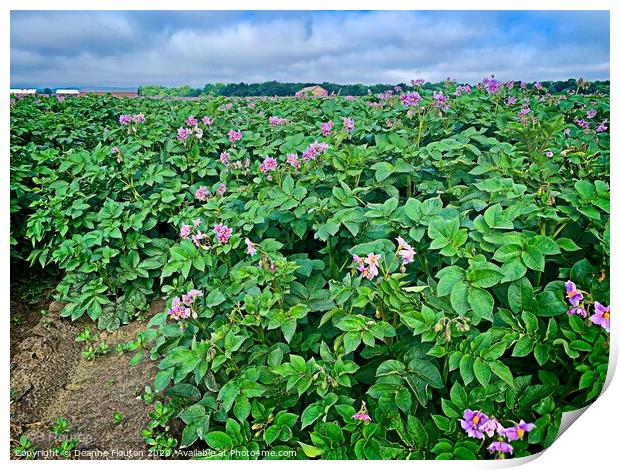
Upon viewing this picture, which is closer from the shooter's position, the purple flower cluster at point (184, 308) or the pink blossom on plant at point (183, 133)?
the purple flower cluster at point (184, 308)

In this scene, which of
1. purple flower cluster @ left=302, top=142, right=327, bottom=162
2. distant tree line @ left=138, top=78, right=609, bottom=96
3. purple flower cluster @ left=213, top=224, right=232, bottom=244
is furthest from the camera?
distant tree line @ left=138, top=78, right=609, bottom=96

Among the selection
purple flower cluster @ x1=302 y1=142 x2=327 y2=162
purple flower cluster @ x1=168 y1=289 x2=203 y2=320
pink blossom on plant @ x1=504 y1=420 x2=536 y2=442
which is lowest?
pink blossom on plant @ x1=504 y1=420 x2=536 y2=442

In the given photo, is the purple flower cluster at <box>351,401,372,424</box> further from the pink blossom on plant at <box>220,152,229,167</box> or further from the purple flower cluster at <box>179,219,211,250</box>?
the pink blossom on plant at <box>220,152,229,167</box>

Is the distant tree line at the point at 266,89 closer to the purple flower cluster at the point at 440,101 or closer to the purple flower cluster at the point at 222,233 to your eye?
the purple flower cluster at the point at 440,101

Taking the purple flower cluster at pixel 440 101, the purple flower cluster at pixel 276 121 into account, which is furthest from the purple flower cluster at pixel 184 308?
the purple flower cluster at pixel 440 101

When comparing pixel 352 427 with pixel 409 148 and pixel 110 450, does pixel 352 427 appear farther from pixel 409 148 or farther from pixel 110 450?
pixel 409 148

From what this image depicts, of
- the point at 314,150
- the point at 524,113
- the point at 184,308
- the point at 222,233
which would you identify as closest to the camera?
the point at 184,308

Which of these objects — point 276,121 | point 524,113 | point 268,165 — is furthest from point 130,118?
point 524,113

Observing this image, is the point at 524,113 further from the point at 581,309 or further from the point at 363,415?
the point at 363,415

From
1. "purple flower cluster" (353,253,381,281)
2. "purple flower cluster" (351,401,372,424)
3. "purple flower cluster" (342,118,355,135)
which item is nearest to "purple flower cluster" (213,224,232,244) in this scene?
"purple flower cluster" (353,253,381,281)

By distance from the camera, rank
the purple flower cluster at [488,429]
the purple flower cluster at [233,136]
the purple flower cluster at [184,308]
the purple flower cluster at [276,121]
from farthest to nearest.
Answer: the purple flower cluster at [276,121] < the purple flower cluster at [233,136] < the purple flower cluster at [184,308] < the purple flower cluster at [488,429]

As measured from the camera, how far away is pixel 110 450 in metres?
1.37
